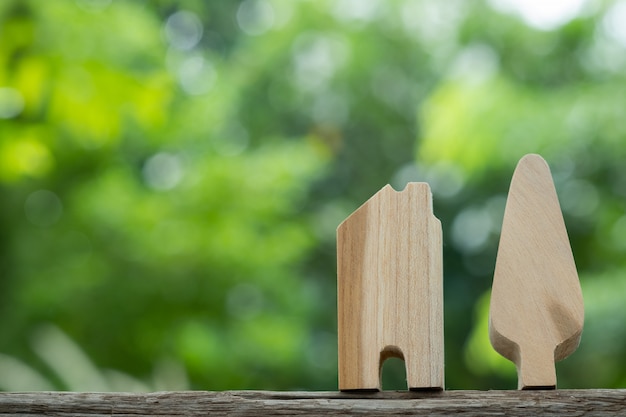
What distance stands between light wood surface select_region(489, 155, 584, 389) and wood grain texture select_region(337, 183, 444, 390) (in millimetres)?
68

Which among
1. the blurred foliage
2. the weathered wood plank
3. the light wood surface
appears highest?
the blurred foliage

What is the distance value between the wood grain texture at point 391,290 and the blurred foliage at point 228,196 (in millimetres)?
1649

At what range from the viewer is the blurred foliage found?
2.79m

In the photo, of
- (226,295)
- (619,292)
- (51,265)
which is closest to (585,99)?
(619,292)

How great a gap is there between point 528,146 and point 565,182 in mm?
729

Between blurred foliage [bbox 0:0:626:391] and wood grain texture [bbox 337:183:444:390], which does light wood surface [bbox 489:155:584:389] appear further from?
blurred foliage [bbox 0:0:626:391]

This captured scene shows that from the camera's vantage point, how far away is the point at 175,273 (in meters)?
3.22

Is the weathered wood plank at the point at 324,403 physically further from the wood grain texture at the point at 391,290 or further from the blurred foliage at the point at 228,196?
the blurred foliage at the point at 228,196

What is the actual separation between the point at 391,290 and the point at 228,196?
252cm

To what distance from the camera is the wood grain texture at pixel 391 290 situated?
2.38 feet

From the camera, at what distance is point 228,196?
3225 millimetres

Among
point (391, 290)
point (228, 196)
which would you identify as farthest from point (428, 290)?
point (228, 196)

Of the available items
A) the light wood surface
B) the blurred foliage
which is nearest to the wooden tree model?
the light wood surface

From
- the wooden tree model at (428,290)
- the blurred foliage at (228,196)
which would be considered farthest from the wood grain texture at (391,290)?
the blurred foliage at (228,196)
